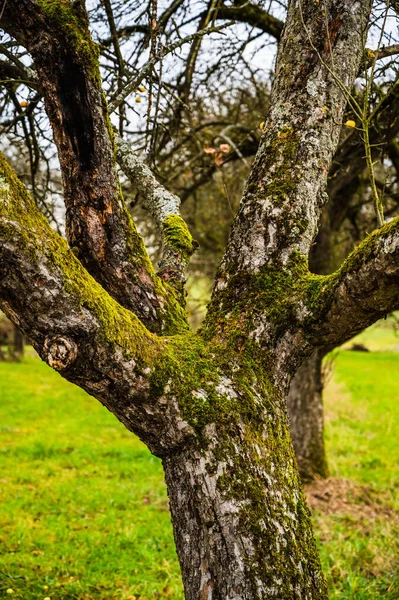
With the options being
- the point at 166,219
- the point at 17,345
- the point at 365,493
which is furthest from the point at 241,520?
the point at 17,345

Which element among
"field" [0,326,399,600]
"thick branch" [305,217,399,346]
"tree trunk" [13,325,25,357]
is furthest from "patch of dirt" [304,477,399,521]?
"tree trunk" [13,325,25,357]

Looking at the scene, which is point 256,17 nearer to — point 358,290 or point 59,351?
point 358,290

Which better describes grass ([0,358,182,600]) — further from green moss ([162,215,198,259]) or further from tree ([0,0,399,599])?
green moss ([162,215,198,259])

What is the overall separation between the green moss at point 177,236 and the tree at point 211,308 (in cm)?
16

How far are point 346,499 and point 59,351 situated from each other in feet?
19.9

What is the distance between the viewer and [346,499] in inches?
273

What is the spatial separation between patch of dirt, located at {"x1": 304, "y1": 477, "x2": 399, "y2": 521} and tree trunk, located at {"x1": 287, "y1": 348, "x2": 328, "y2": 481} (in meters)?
0.24

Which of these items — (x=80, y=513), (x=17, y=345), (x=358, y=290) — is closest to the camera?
(x=358, y=290)

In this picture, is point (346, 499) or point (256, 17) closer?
point (256, 17)

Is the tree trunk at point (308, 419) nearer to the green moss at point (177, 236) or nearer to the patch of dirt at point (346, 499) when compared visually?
the patch of dirt at point (346, 499)

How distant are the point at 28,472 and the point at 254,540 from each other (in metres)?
6.24

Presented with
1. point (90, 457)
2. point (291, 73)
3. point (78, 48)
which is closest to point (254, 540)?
point (78, 48)

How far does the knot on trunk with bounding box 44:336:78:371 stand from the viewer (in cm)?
200

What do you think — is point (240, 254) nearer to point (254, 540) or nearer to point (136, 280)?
point (136, 280)
